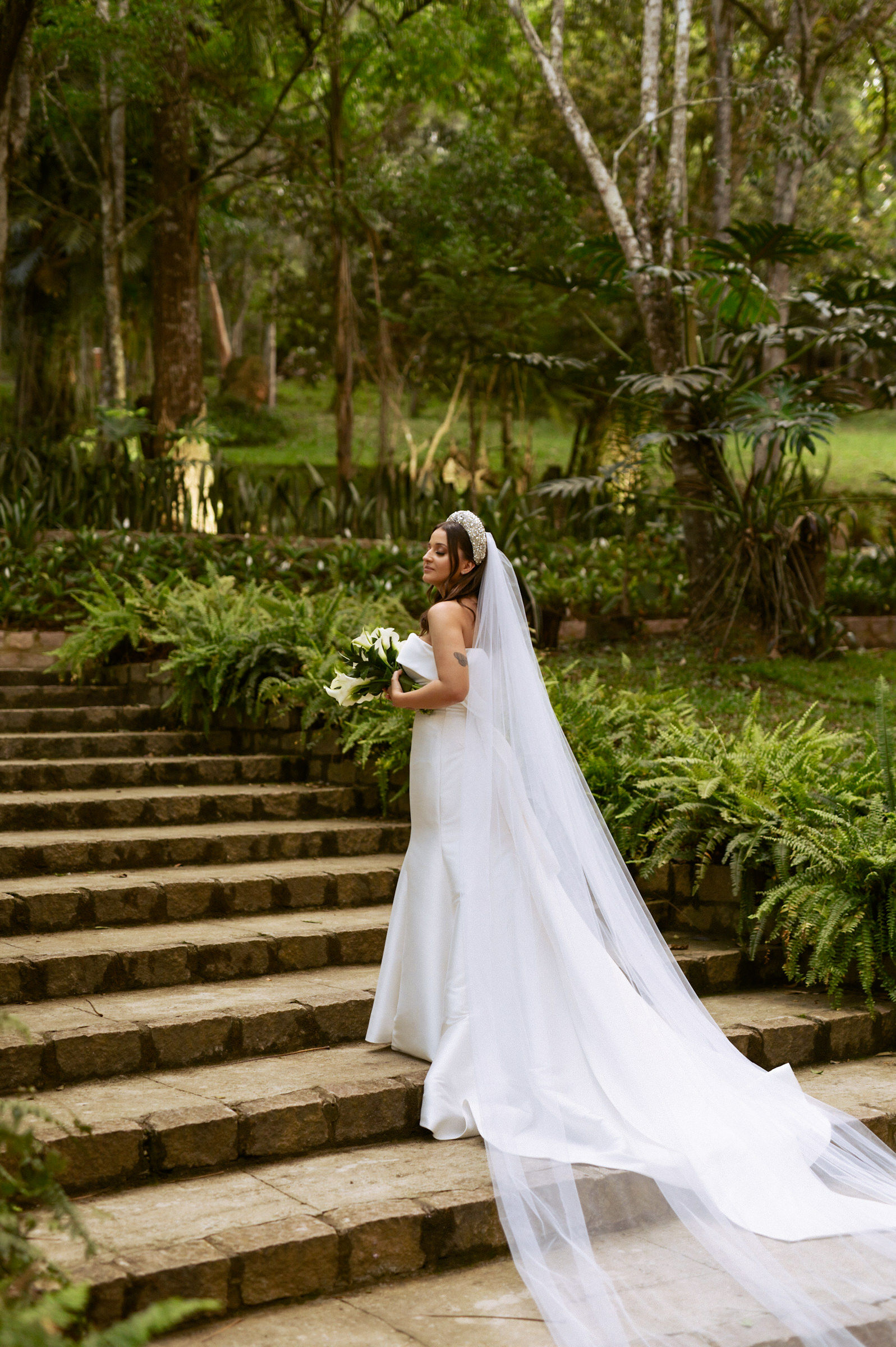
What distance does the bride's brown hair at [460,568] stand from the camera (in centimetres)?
407

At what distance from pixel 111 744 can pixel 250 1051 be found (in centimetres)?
303

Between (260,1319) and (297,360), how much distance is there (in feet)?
95.2

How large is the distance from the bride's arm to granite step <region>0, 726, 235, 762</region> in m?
3.01

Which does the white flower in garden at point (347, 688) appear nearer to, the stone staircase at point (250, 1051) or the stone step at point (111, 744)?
the stone staircase at point (250, 1051)

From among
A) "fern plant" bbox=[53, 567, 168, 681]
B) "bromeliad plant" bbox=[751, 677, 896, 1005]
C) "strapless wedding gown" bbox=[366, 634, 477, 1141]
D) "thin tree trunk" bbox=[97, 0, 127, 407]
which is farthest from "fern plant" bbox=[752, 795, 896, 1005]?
"thin tree trunk" bbox=[97, 0, 127, 407]

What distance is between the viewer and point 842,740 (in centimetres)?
593

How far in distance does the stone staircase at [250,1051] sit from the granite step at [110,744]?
0.02 meters

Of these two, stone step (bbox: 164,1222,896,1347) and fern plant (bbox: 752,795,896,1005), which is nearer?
stone step (bbox: 164,1222,896,1347)

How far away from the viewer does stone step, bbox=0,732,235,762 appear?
6.31 metres

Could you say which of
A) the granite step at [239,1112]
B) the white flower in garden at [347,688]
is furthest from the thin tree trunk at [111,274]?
the granite step at [239,1112]

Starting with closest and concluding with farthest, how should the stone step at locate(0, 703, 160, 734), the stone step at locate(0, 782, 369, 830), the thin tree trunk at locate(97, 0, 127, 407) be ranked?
the stone step at locate(0, 782, 369, 830) < the stone step at locate(0, 703, 160, 734) < the thin tree trunk at locate(97, 0, 127, 407)

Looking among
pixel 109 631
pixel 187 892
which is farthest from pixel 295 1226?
pixel 109 631

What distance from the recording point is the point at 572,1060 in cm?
366

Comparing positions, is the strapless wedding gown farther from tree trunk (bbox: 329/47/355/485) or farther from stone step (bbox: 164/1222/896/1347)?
tree trunk (bbox: 329/47/355/485)
